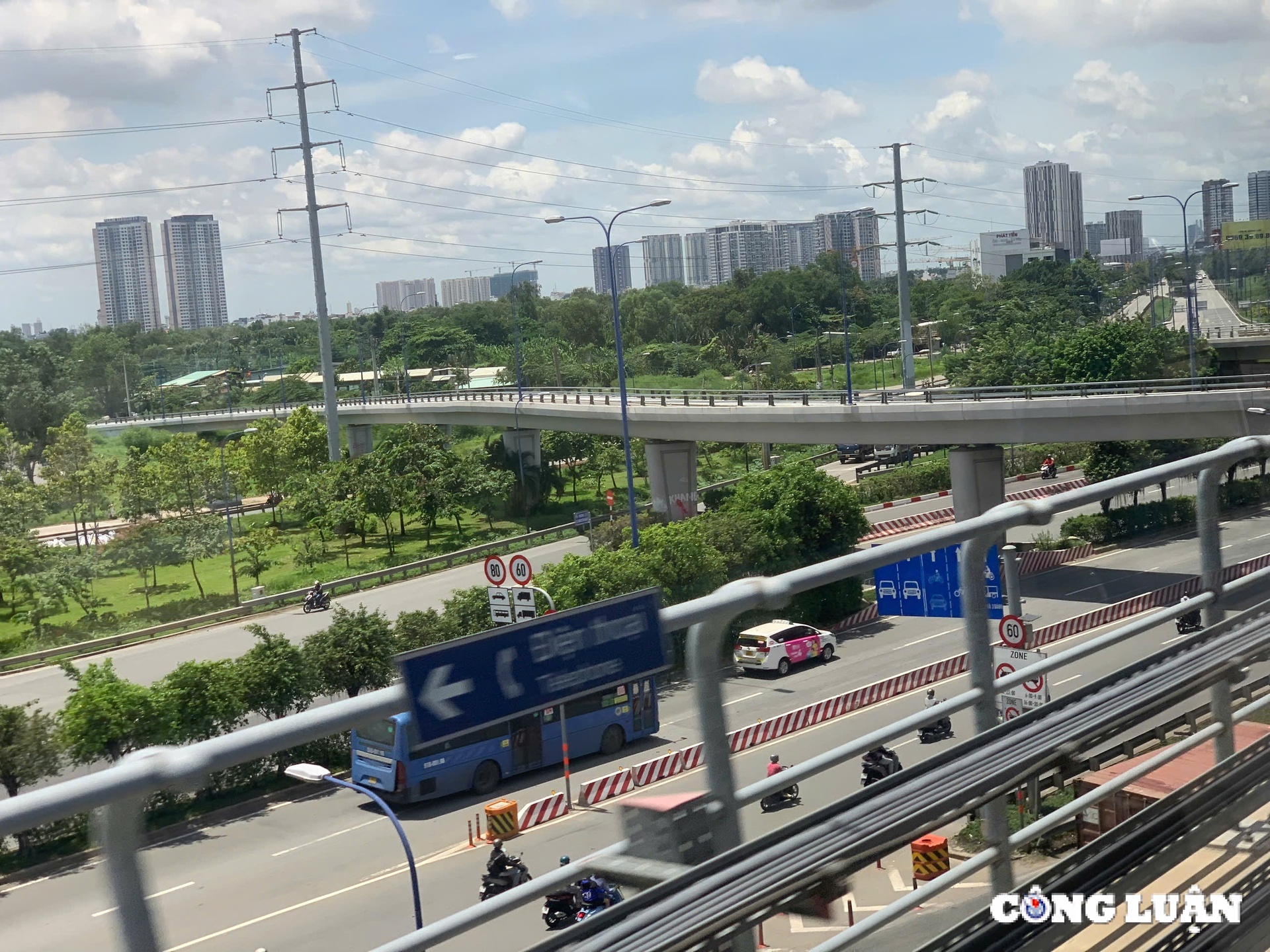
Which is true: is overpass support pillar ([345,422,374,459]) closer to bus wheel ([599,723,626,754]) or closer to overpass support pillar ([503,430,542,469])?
overpass support pillar ([503,430,542,469])

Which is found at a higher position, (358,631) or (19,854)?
(19,854)

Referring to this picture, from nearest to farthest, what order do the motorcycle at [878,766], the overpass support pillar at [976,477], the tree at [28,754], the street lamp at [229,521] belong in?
the motorcycle at [878,766] → the tree at [28,754] → the overpass support pillar at [976,477] → the street lamp at [229,521]

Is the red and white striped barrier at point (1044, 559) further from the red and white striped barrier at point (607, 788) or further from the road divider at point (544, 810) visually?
the road divider at point (544, 810)

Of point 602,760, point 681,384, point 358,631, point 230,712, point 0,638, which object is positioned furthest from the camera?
point 681,384

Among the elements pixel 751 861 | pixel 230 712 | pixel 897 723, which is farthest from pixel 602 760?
pixel 230 712

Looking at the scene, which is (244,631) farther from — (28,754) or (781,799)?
(781,799)

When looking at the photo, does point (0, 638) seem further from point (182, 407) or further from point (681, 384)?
point (182, 407)

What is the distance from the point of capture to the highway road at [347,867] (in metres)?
1.70

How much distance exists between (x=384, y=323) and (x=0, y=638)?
80059mm

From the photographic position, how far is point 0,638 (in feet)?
99.8

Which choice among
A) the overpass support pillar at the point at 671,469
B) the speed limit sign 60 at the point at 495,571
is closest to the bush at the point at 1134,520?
the speed limit sign 60 at the point at 495,571

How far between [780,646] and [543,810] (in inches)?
25.4

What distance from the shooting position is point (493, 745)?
201 cm

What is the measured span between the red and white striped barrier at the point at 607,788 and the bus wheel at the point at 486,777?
25 cm
